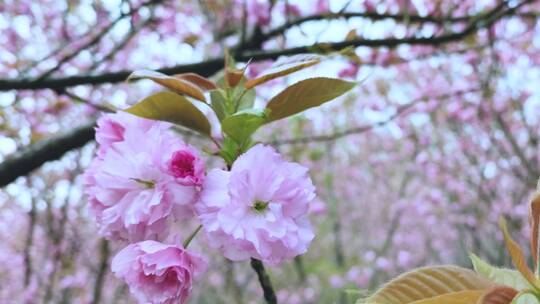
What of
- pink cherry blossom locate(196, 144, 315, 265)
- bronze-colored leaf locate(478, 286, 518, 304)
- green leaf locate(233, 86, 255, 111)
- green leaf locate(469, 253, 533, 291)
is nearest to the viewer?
bronze-colored leaf locate(478, 286, 518, 304)

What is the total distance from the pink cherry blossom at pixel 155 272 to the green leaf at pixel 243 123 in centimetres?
16

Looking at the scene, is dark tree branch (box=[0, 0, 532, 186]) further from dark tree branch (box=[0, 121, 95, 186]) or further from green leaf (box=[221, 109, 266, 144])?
green leaf (box=[221, 109, 266, 144])

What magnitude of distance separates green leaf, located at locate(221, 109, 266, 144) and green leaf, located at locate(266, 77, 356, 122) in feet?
0.12

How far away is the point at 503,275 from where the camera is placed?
558mm

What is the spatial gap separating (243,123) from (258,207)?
0.11 metres

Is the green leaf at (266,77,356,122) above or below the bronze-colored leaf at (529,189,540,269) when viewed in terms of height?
below

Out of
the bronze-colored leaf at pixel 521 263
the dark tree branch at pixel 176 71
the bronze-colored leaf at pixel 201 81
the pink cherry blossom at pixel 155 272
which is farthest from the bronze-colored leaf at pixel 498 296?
the dark tree branch at pixel 176 71

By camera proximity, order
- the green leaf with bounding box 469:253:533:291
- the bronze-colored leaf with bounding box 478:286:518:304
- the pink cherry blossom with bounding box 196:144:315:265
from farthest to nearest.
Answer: the pink cherry blossom with bounding box 196:144:315:265 < the green leaf with bounding box 469:253:533:291 < the bronze-colored leaf with bounding box 478:286:518:304

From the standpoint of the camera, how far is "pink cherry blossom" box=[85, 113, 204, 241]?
0.70 meters

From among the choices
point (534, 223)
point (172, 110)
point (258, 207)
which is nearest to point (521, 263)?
point (534, 223)

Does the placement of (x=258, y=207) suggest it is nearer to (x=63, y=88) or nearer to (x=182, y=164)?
(x=182, y=164)

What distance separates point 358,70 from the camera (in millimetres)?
3197

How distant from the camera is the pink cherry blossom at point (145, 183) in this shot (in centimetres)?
70

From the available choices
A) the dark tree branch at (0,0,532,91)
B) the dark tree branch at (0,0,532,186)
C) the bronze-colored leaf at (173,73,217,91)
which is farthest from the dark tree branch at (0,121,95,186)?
the bronze-colored leaf at (173,73,217,91)
